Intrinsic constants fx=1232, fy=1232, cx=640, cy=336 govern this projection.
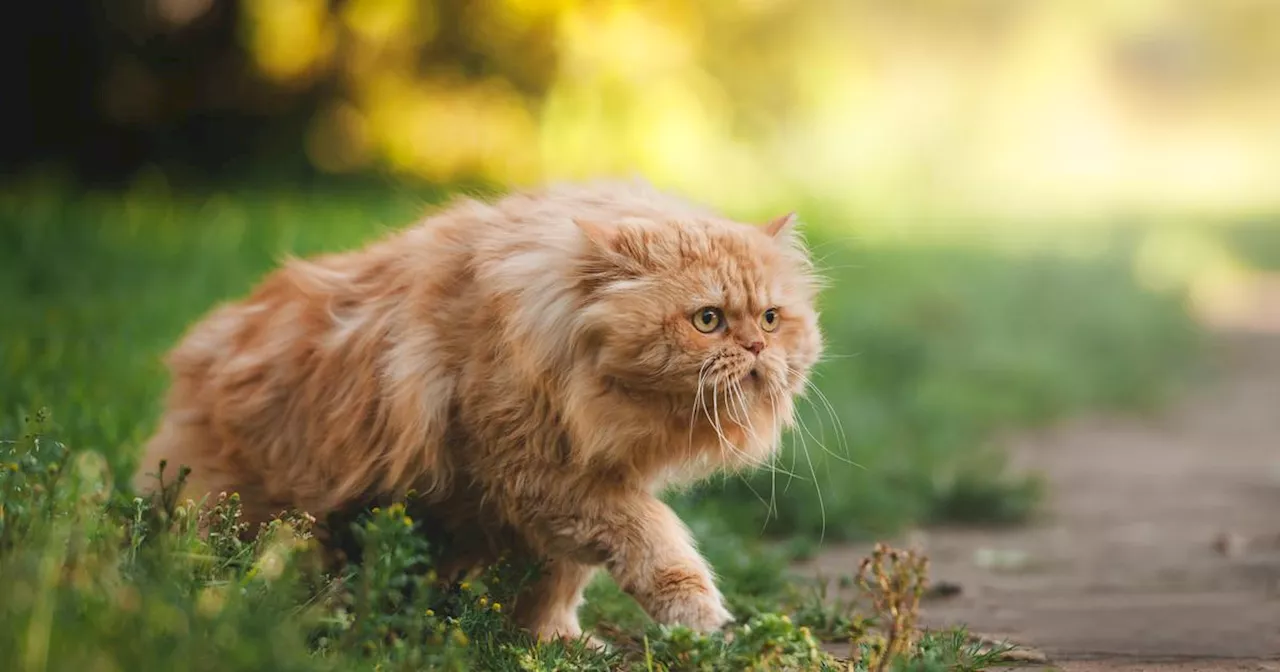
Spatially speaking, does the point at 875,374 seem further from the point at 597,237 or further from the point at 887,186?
the point at 887,186

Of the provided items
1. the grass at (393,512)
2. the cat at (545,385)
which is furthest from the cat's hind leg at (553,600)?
the grass at (393,512)

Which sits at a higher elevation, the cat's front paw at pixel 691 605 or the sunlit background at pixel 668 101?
the sunlit background at pixel 668 101

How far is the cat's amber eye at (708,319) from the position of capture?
293 cm

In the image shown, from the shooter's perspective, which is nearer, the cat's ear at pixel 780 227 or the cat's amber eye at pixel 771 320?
the cat's amber eye at pixel 771 320

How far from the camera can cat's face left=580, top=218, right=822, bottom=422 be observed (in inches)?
113

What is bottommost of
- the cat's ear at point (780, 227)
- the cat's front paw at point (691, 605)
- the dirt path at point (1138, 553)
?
the dirt path at point (1138, 553)

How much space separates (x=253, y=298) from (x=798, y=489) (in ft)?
7.93

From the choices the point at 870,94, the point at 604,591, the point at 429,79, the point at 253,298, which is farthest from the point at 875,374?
the point at 870,94

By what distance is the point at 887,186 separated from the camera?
13930mm

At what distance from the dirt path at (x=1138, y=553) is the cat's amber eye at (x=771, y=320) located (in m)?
1.12

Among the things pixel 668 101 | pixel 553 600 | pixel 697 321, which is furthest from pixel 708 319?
pixel 668 101

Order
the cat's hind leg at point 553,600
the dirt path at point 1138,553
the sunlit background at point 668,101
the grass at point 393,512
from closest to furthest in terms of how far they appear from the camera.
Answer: the grass at point 393,512
the cat's hind leg at point 553,600
the dirt path at point 1138,553
the sunlit background at point 668,101

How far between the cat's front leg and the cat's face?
32 cm

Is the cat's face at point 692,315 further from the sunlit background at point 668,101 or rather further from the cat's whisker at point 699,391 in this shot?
the sunlit background at point 668,101
